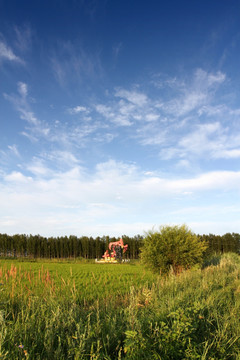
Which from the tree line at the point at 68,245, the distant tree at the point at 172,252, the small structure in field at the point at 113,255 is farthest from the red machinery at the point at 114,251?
the distant tree at the point at 172,252

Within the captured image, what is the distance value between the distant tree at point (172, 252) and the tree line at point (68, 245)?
32.7m

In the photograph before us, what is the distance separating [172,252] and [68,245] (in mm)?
37649

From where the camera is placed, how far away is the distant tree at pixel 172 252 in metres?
10.2

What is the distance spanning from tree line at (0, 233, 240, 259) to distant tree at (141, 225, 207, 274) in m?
32.7

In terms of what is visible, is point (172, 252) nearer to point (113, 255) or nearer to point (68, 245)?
point (113, 255)

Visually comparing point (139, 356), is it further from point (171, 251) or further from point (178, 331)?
point (171, 251)

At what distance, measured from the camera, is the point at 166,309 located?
442cm

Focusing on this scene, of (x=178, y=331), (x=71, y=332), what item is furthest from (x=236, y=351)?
(x=71, y=332)

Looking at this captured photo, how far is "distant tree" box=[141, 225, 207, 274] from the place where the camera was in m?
10.2

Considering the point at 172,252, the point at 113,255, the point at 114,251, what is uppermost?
the point at 172,252

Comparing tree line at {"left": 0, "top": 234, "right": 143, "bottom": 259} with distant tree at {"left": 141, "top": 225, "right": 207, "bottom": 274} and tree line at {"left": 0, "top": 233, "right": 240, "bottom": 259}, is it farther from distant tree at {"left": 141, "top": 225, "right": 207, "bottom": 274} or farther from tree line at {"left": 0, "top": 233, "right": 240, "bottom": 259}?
distant tree at {"left": 141, "top": 225, "right": 207, "bottom": 274}

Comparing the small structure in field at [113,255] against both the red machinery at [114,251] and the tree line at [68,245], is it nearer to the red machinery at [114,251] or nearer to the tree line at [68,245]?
the red machinery at [114,251]

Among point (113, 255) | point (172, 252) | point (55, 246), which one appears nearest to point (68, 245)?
point (55, 246)

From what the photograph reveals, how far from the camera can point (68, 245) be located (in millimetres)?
45156
